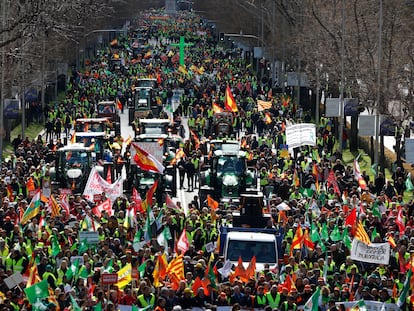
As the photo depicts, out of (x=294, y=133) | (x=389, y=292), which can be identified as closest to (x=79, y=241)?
(x=389, y=292)

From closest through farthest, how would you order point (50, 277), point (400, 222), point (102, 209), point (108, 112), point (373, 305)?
point (373, 305) < point (50, 277) < point (400, 222) < point (102, 209) < point (108, 112)

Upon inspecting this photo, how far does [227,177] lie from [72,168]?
5.07m

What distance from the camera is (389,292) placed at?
26406 mm

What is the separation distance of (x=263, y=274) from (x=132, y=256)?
286 cm

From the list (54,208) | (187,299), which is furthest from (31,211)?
(187,299)

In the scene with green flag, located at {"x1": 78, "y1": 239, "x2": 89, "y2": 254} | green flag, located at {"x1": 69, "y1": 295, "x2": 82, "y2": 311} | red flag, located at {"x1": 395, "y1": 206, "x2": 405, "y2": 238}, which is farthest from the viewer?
red flag, located at {"x1": 395, "y1": 206, "x2": 405, "y2": 238}

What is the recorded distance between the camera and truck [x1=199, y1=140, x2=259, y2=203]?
44438mm

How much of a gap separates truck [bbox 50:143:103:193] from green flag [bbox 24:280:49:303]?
2054 cm

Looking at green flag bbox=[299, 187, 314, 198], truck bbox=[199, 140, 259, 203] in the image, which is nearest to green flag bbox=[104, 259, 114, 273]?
green flag bbox=[299, 187, 314, 198]

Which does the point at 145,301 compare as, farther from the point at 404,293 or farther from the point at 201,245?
the point at 201,245

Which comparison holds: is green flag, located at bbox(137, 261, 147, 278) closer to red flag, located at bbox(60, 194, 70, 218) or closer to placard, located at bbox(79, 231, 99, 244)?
placard, located at bbox(79, 231, 99, 244)

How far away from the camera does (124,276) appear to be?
26.8 meters

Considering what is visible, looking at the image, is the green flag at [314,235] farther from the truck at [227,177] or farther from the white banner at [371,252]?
the truck at [227,177]

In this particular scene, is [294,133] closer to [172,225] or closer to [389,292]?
[172,225]
